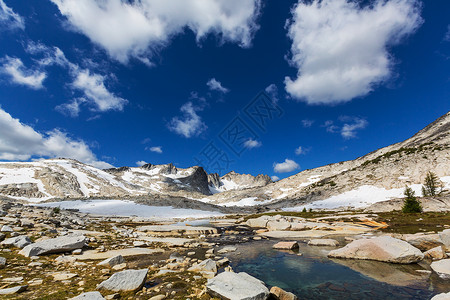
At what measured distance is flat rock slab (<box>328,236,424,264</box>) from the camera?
40.3 feet

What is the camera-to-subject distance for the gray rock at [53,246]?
987 centimetres

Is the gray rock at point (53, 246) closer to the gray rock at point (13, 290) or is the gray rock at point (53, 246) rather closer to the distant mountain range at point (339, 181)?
the gray rock at point (13, 290)

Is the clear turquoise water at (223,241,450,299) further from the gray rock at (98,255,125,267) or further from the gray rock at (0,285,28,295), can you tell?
the gray rock at (0,285,28,295)

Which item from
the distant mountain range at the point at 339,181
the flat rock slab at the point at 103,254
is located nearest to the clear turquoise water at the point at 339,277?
the flat rock slab at the point at 103,254

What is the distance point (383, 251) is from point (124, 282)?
1527 cm

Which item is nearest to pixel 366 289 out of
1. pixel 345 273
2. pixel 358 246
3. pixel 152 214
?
pixel 345 273

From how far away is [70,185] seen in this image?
150 m

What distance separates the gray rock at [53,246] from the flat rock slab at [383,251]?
16831mm

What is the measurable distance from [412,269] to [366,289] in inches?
183

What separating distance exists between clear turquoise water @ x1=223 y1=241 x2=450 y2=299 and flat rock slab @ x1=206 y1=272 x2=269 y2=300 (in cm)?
301

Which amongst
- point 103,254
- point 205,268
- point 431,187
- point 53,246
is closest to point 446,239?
point 205,268

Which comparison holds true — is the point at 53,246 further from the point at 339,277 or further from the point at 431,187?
the point at 431,187

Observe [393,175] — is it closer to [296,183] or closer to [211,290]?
[296,183]

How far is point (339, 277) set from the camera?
10641mm
